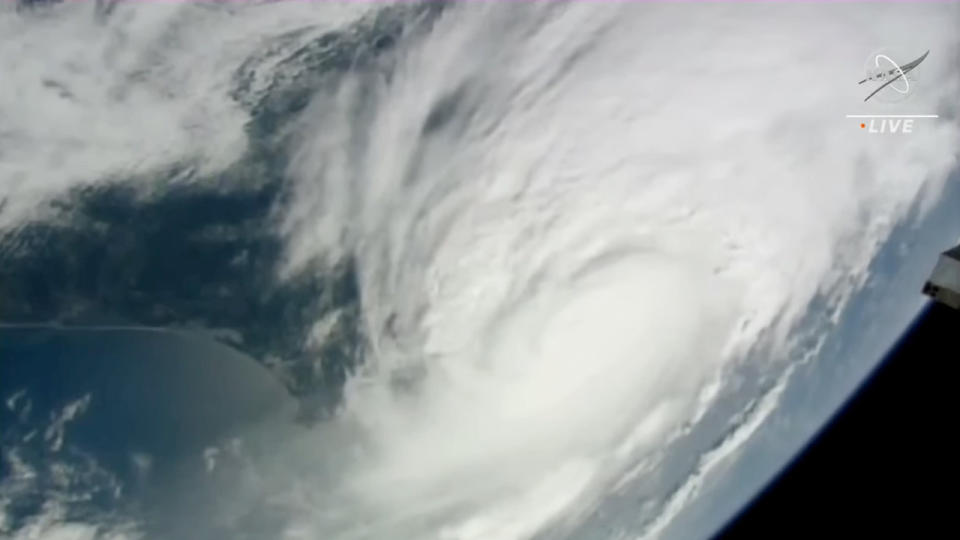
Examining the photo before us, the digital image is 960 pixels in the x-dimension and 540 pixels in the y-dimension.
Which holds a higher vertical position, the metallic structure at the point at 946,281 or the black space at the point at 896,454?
the metallic structure at the point at 946,281

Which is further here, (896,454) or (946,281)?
(896,454)

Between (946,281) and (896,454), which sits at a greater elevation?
(946,281)

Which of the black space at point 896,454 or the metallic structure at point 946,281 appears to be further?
the black space at point 896,454

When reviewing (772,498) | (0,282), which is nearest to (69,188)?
(0,282)

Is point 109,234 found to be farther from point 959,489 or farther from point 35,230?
point 959,489
